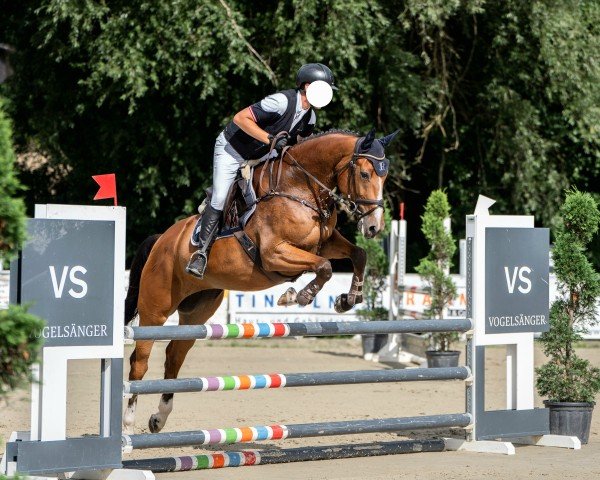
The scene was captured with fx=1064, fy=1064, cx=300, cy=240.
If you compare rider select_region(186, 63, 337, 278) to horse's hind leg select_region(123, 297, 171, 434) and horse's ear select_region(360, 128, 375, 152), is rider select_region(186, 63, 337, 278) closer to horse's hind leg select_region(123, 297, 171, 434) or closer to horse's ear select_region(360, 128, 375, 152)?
horse's ear select_region(360, 128, 375, 152)

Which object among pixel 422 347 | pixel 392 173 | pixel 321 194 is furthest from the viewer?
pixel 392 173

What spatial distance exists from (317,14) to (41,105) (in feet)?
17.5

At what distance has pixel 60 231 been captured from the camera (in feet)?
17.1

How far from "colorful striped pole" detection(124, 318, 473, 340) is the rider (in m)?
0.87

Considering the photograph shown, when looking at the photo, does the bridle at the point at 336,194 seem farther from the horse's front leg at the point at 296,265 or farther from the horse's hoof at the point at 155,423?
the horse's hoof at the point at 155,423

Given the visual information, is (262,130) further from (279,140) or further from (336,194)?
(336,194)

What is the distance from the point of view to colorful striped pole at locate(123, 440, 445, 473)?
18.7ft

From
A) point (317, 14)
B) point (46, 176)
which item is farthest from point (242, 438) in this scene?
point (46, 176)

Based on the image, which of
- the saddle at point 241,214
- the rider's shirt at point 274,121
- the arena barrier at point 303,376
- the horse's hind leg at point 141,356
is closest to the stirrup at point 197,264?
the saddle at point 241,214

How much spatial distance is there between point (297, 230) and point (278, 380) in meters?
1.00

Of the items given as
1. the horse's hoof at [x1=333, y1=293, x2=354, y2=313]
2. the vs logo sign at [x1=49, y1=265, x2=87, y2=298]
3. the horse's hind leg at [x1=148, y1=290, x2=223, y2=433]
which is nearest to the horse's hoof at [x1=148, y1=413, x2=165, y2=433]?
the horse's hind leg at [x1=148, y1=290, x2=223, y2=433]

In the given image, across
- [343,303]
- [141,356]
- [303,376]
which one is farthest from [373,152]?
[141,356]

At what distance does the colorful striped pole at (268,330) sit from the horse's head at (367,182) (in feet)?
1.83

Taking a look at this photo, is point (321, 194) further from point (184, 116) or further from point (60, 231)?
point (184, 116)
